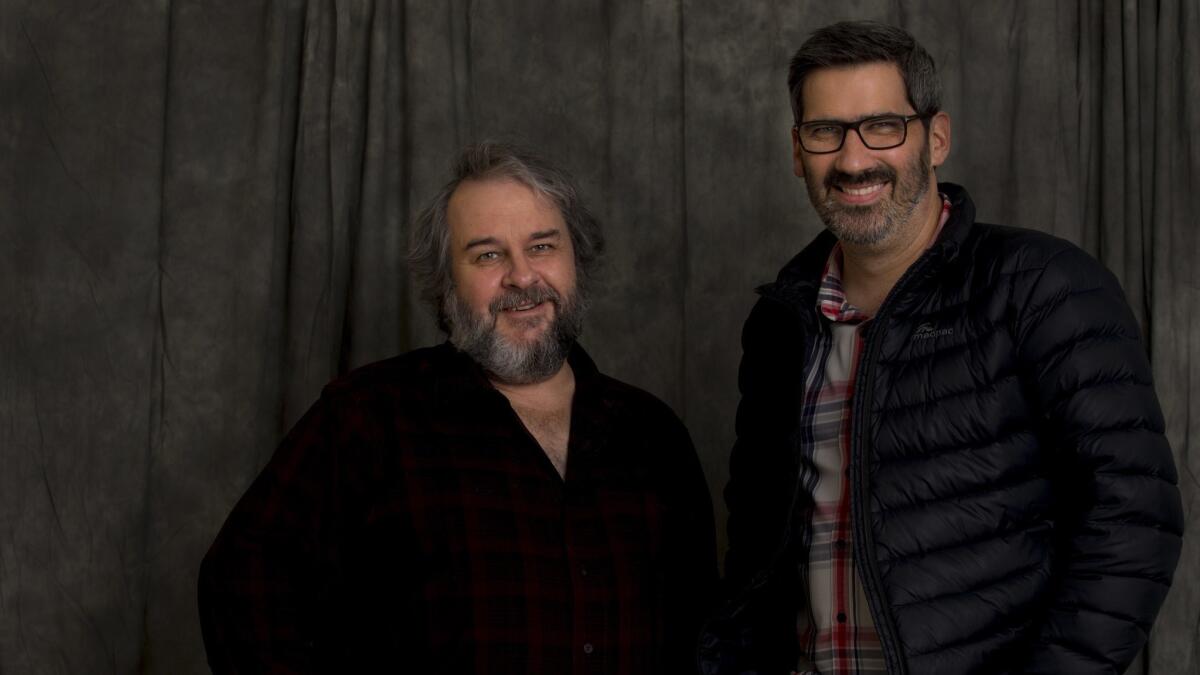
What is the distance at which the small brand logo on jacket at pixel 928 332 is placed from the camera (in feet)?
5.77

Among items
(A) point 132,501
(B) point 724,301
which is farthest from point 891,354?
(A) point 132,501

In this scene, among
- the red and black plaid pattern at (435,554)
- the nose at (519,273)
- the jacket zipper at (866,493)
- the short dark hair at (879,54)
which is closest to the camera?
the jacket zipper at (866,493)

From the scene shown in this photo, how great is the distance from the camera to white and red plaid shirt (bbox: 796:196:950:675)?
5.96 ft

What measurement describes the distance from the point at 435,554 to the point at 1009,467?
3.16 ft

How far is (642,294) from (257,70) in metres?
1.13

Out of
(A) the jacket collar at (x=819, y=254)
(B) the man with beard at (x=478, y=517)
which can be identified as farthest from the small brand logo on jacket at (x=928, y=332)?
(B) the man with beard at (x=478, y=517)

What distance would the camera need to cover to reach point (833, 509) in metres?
1.87

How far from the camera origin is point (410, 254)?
2404 millimetres

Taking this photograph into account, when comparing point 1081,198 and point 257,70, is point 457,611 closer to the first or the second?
point 257,70

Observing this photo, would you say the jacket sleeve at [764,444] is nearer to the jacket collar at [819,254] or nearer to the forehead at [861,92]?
the jacket collar at [819,254]

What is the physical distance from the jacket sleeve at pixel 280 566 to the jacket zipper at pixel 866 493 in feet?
2.98

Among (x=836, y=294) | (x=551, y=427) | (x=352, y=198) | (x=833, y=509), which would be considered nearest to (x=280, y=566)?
(x=551, y=427)

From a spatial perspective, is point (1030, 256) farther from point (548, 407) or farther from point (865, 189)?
point (548, 407)

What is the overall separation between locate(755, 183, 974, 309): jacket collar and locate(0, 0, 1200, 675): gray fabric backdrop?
933 millimetres
